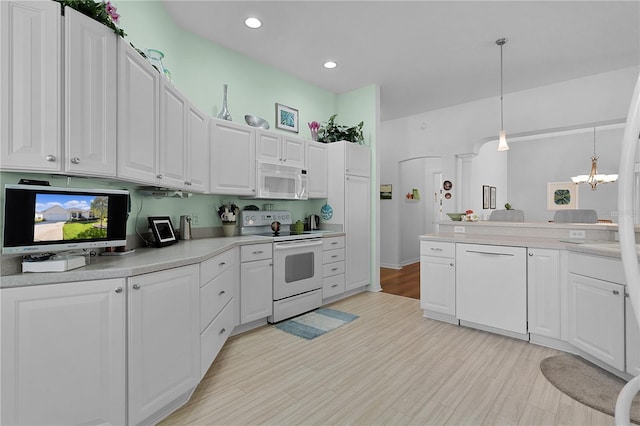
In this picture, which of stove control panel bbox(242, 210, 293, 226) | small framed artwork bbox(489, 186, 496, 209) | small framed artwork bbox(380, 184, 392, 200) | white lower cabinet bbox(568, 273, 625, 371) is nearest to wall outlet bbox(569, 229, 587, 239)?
white lower cabinet bbox(568, 273, 625, 371)

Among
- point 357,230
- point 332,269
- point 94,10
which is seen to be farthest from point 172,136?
point 357,230

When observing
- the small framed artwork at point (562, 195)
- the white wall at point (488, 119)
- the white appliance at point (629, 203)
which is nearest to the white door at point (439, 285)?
the white wall at point (488, 119)

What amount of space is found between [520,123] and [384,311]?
3473mm

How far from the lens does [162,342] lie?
169 cm

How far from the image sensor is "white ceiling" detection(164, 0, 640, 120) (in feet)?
9.05

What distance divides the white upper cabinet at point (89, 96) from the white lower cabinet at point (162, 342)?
26.0 inches

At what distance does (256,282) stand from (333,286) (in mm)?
1240

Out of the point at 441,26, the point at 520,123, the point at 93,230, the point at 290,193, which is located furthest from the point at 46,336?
the point at 520,123

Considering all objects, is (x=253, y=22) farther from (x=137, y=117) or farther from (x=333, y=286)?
(x=333, y=286)

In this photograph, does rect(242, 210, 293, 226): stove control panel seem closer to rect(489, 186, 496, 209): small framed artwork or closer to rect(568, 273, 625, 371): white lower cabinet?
rect(568, 273, 625, 371): white lower cabinet

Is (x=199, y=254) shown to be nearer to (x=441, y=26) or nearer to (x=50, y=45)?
(x=50, y=45)

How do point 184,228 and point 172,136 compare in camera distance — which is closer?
point 172,136

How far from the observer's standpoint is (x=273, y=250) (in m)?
3.20

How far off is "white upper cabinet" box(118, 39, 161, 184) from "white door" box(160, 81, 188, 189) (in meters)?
0.07
